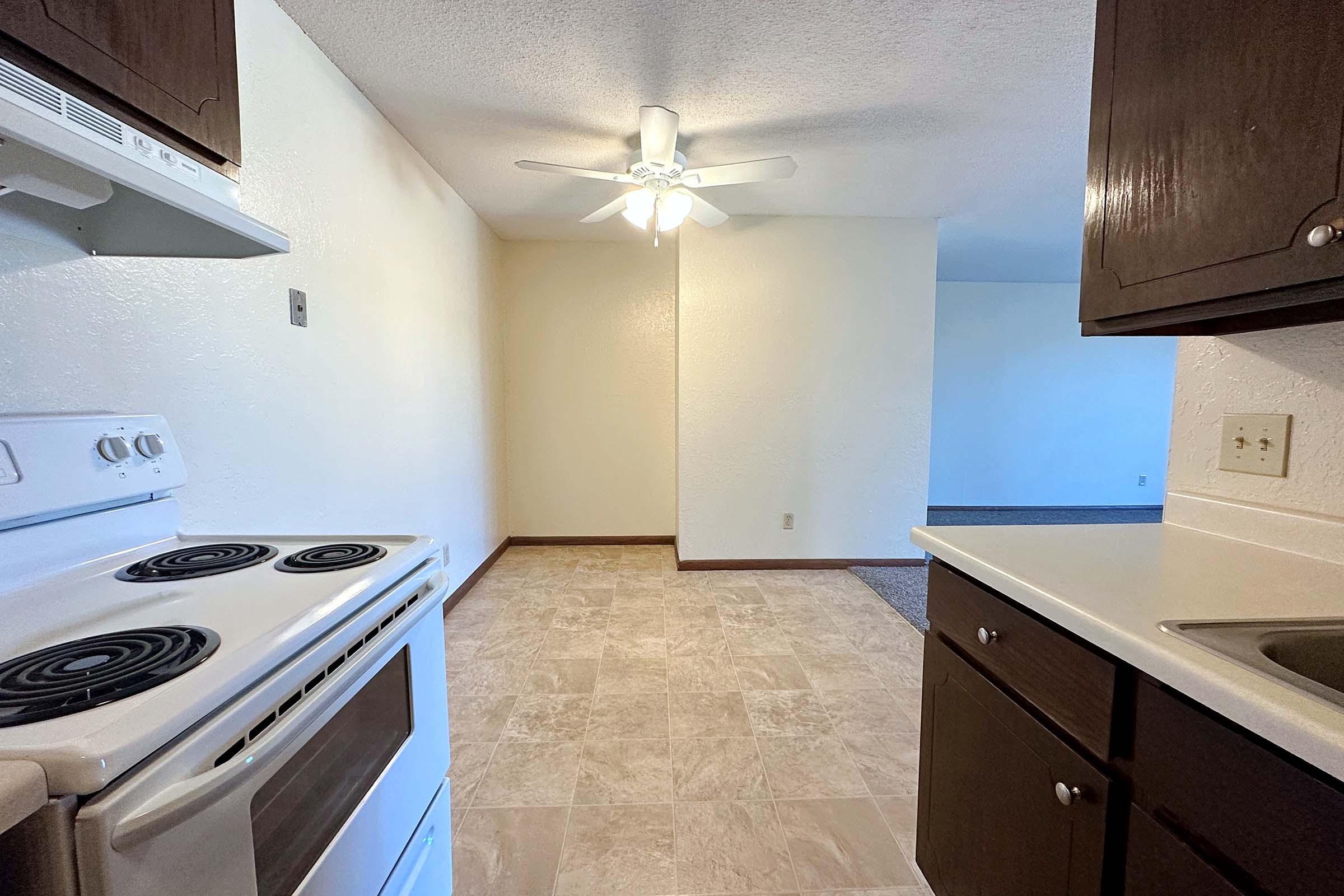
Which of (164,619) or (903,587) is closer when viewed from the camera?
(164,619)

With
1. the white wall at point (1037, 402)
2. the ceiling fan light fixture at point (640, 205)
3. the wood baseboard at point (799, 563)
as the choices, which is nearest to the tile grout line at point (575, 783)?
the wood baseboard at point (799, 563)

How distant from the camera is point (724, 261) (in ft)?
11.5

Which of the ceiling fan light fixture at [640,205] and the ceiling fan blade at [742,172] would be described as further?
the ceiling fan light fixture at [640,205]

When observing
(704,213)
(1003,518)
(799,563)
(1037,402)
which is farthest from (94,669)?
(1037,402)

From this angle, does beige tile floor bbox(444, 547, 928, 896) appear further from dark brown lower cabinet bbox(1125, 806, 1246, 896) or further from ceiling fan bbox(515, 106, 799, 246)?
ceiling fan bbox(515, 106, 799, 246)

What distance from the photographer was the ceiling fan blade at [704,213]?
258 cm

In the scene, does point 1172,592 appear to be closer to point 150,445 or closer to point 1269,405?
point 1269,405

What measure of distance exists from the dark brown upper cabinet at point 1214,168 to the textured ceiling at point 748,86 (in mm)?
958

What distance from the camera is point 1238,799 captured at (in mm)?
545

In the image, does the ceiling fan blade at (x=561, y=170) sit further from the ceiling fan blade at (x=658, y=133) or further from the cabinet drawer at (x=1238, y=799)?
the cabinet drawer at (x=1238, y=799)

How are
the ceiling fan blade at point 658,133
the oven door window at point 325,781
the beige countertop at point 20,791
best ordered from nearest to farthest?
the beige countertop at point 20,791
the oven door window at point 325,781
the ceiling fan blade at point 658,133

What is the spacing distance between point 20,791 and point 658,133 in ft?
7.80

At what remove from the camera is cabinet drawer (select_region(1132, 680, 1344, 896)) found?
478 millimetres

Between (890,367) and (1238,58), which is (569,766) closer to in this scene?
(1238,58)
